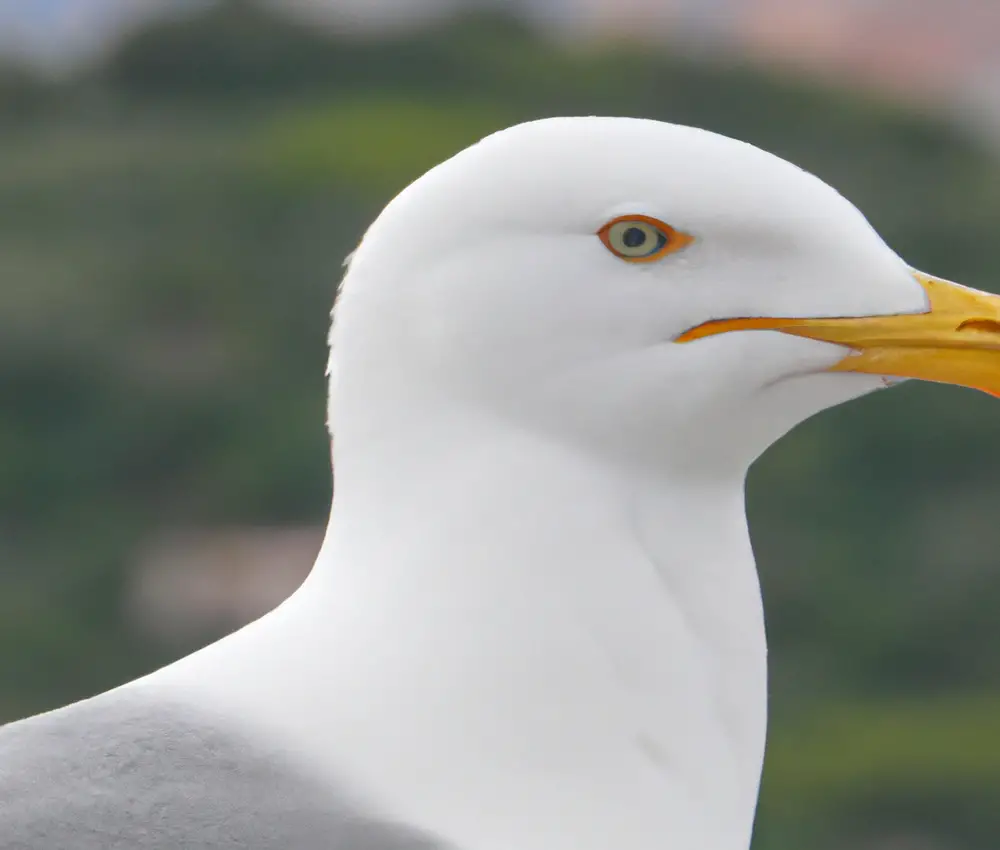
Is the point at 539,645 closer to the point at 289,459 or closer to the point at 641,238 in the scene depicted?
the point at 641,238

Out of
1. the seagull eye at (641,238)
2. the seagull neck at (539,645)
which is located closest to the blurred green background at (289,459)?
the seagull neck at (539,645)

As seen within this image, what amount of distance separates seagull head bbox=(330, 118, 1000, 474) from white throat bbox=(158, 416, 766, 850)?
57 millimetres

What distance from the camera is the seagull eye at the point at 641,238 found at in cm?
186

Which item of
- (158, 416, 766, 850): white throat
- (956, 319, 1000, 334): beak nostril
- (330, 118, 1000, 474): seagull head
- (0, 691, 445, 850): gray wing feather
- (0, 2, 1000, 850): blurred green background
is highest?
(0, 2, 1000, 850): blurred green background

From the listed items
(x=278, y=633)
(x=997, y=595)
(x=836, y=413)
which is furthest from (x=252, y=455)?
(x=278, y=633)

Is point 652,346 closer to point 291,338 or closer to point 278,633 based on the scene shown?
point 278,633

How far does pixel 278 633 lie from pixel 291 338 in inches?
437

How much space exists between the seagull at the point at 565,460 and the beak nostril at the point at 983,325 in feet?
0.04

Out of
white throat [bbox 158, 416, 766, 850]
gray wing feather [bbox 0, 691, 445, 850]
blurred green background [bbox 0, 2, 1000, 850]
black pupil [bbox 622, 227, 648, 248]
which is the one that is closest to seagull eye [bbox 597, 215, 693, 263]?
black pupil [bbox 622, 227, 648, 248]

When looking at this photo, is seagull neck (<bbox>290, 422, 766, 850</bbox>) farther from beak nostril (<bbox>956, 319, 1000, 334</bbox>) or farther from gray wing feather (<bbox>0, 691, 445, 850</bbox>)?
beak nostril (<bbox>956, 319, 1000, 334</bbox>)

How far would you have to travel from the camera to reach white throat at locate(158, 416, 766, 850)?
180cm

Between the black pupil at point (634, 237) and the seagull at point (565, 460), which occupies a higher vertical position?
the black pupil at point (634, 237)

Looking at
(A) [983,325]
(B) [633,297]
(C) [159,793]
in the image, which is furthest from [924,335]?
(C) [159,793]

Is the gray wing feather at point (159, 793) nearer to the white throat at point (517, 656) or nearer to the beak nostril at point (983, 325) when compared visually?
the white throat at point (517, 656)
